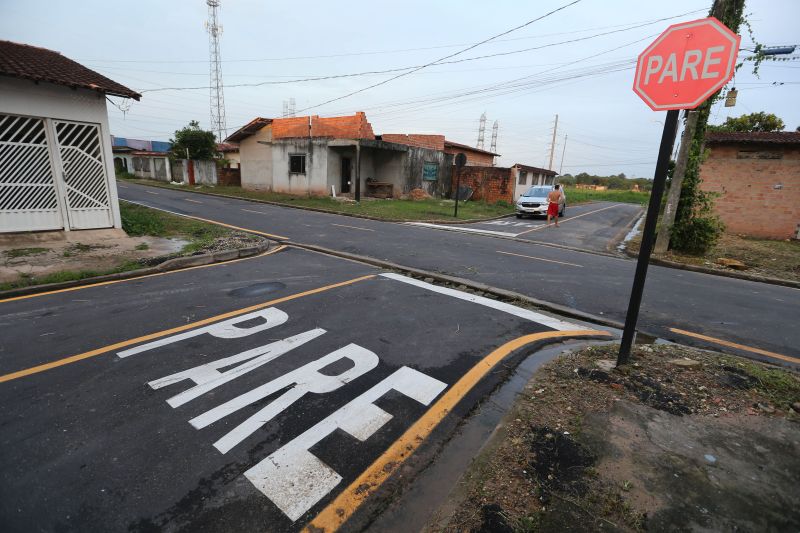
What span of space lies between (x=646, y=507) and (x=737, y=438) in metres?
1.22

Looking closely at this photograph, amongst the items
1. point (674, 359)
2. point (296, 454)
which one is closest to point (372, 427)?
point (296, 454)

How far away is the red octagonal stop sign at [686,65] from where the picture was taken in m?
2.84

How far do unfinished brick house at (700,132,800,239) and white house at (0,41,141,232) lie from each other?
66.6ft

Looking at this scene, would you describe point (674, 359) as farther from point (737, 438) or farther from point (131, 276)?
point (131, 276)

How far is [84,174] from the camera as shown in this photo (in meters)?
9.09

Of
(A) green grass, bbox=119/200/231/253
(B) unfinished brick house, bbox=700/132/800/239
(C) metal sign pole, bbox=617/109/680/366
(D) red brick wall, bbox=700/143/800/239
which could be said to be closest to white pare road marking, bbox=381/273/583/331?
(C) metal sign pole, bbox=617/109/680/366

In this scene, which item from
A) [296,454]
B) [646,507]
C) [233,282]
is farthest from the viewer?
[233,282]

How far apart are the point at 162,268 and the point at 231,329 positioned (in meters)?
3.58

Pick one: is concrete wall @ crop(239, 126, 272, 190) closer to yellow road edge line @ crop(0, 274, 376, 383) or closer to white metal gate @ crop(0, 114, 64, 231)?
white metal gate @ crop(0, 114, 64, 231)

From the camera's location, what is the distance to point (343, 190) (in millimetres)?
25547

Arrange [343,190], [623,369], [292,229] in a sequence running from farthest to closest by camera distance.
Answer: [343,190] → [292,229] → [623,369]

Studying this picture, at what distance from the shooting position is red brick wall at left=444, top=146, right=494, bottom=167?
30.2 m

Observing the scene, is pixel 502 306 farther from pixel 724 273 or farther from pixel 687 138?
pixel 687 138

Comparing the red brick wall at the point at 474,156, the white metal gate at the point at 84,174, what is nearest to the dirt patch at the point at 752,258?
the white metal gate at the point at 84,174
